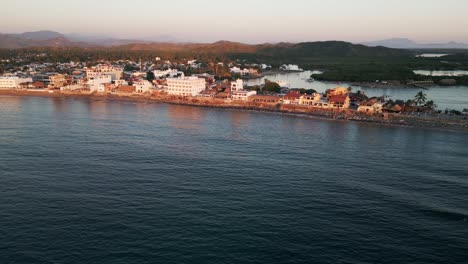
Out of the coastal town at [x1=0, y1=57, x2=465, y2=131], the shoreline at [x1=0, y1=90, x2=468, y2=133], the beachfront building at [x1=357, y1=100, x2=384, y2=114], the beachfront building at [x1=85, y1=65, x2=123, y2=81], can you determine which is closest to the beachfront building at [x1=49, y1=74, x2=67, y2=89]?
the coastal town at [x1=0, y1=57, x2=465, y2=131]

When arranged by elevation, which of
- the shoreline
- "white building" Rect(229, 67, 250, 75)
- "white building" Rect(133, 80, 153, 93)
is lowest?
the shoreline

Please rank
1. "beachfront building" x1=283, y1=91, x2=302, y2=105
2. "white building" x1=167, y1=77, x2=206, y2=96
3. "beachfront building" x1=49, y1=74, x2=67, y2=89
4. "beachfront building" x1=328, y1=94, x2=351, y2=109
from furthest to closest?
"beachfront building" x1=49, y1=74, x2=67, y2=89 → "white building" x1=167, y1=77, x2=206, y2=96 → "beachfront building" x1=283, y1=91, x2=302, y2=105 → "beachfront building" x1=328, y1=94, x2=351, y2=109

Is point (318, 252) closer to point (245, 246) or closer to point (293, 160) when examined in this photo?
point (245, 246)

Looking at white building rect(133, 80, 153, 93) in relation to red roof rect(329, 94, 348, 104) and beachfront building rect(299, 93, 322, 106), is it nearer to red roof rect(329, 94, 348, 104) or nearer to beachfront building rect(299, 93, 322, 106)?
Result: beachfront building rect(299, 93, 322, 106)

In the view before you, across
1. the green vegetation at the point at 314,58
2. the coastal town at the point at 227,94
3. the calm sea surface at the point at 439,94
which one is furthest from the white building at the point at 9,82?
the calm sea surface at the point at 439,94

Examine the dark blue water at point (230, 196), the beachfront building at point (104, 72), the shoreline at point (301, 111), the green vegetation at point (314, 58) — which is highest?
the green vegetation at point (314, 58)

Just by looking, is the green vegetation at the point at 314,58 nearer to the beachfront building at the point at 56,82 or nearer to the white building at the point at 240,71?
the white building at the point at 240,71
